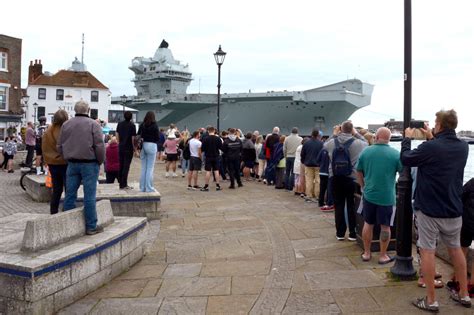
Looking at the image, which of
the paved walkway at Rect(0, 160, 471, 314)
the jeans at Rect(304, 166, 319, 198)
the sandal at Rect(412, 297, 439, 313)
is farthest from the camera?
the jeans at Rect(304, 166, 319, 198)

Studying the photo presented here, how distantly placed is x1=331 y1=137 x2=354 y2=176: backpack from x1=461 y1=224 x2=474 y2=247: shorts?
2.16 meters

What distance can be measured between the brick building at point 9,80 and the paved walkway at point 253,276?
33.1 m

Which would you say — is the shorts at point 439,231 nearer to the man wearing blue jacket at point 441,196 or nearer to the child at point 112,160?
the man wearing blue jacket at point 441,196

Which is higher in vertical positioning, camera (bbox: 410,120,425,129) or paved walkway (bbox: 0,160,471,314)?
camera (bbox: 410,120,425,129)

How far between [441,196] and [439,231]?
367 millimetres

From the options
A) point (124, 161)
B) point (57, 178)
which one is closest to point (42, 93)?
point (124, 161)

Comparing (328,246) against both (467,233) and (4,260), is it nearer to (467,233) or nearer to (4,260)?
(467,233)

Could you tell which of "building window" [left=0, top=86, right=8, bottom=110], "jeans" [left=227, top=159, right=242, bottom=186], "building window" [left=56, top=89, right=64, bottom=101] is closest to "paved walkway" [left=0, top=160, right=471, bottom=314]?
"jeans" [left=227, top=159, right=242, bottom=186]

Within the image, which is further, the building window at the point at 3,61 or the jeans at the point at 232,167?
the building window at the point at 3,61

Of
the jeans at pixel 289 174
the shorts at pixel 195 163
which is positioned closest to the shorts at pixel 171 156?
the shorts at pixel 195 163

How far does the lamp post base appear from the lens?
4867mm

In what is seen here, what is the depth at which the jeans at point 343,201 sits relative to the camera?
652 centimetres

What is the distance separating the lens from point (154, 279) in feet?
16.8

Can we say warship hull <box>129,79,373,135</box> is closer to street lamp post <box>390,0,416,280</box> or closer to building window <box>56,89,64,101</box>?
building window <box>56,89,64,101</box>
